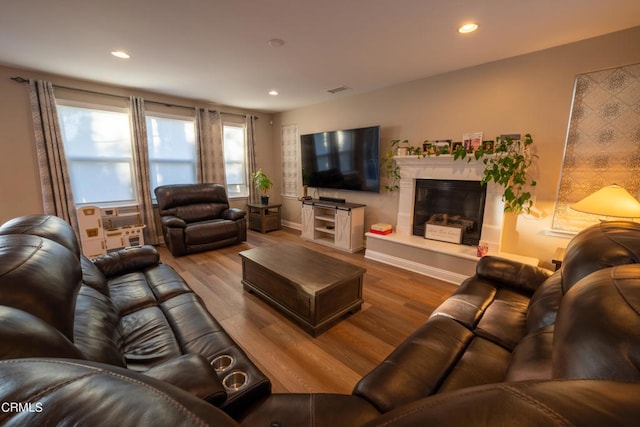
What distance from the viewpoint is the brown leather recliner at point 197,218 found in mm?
3756

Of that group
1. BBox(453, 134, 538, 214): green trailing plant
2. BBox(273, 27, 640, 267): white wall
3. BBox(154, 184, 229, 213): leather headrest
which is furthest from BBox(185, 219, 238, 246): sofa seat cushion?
BBox(453, 134, 538, 214): green trailing plant

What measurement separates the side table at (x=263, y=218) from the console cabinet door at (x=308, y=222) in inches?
29.2

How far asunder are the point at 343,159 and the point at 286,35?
2.19 metres

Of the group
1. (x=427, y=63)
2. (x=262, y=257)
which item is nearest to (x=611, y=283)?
(x=262, y=257)

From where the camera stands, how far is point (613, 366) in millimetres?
595

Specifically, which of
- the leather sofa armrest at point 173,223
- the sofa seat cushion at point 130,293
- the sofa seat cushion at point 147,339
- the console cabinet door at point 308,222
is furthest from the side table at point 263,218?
the sofa seat cushion at point 147,339

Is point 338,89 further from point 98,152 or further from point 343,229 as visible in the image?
point 98,152

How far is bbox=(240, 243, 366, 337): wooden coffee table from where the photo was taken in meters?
1.99

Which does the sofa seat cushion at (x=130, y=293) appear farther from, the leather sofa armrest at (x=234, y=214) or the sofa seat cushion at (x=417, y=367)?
the leather sofa armrest at (x=234, y=214)

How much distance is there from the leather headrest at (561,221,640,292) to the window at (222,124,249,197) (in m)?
5.10

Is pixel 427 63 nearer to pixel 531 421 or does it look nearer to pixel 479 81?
pixel 479 81

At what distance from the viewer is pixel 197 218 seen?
14.1 feet

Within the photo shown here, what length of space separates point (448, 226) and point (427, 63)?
1944 millimetres

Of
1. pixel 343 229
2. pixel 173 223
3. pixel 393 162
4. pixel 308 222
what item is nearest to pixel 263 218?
pixel 308 222
